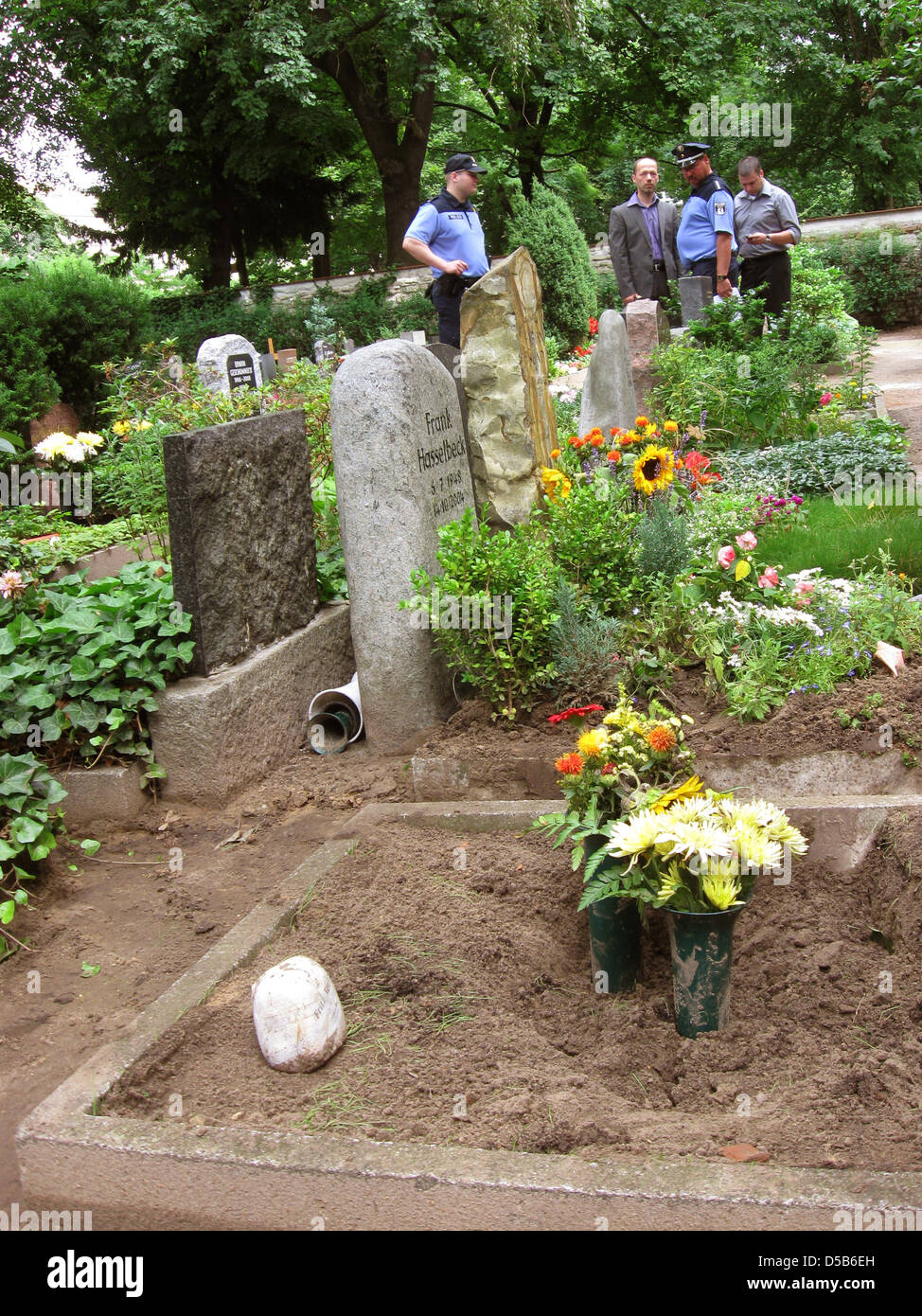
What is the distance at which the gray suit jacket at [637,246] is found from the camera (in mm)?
9672

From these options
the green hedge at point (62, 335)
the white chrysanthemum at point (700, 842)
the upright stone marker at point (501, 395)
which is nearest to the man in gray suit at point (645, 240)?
the upright stone marker at point (501, 395)

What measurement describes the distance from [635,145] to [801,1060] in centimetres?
2624

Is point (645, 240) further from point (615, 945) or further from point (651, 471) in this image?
point (615, 945)

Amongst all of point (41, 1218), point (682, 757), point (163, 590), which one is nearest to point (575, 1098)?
point (682, 757)

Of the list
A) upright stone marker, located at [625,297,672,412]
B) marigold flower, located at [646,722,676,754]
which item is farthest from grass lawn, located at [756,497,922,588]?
upright stone marker, located at [625,297,672,412]

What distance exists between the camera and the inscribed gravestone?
470 centimetres

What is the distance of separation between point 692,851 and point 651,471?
Answer: 2.99 m

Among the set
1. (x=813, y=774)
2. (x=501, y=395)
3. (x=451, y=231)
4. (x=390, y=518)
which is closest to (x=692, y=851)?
(x=813, y=774)

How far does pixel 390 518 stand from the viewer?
480cm

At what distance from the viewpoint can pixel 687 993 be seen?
271 cm

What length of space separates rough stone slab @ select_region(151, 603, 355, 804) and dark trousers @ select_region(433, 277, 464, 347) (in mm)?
2903

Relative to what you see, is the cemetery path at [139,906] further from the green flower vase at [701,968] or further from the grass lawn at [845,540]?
the grass lawn at [845,540]

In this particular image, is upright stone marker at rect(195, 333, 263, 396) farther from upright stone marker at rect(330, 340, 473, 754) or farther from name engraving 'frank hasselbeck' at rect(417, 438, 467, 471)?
upright stone marker at rect(330, 340, 473, 754)

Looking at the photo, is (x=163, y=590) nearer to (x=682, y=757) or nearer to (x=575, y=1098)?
(x=682, y=757)
